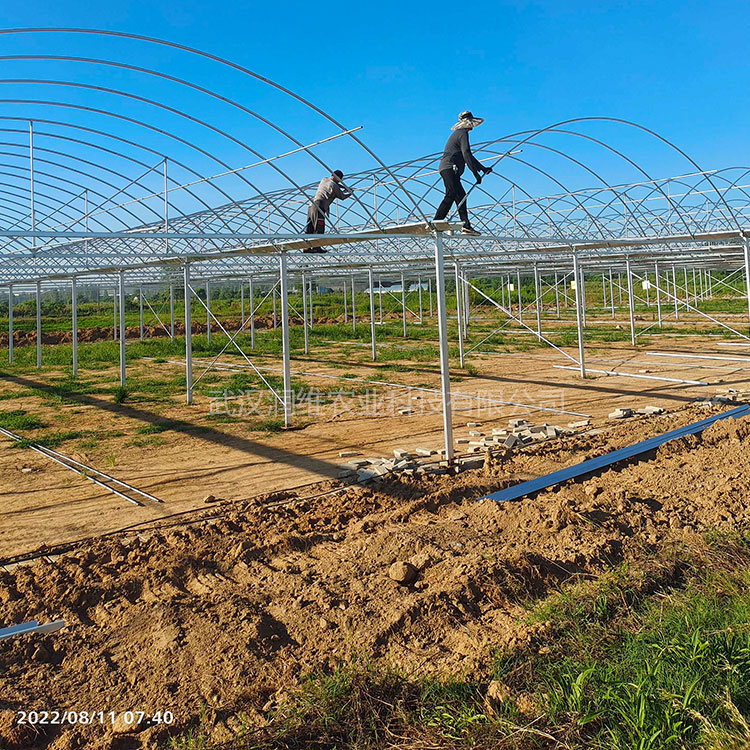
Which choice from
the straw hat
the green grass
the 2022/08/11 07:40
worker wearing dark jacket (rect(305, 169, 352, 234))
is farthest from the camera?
the green grass

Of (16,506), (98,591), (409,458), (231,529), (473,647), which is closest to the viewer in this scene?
(473,647)

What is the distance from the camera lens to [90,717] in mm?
3434

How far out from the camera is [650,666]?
334cm

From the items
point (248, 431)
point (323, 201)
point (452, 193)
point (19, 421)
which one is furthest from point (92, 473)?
point (452, 193)

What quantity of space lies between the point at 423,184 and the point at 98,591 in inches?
470

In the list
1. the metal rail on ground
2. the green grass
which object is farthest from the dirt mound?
the green grass

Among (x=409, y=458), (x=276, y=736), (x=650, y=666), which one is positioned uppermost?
(x=409, y=458)

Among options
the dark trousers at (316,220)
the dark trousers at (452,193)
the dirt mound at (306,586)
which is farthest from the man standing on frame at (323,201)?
the dirt mound at (306,586)

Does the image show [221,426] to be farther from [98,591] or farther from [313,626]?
Result: [313,626]

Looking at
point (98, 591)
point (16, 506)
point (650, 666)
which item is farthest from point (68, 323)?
point (650, 666)

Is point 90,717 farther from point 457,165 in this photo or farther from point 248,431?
point 457,165

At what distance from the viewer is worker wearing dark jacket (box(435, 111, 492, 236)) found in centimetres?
869

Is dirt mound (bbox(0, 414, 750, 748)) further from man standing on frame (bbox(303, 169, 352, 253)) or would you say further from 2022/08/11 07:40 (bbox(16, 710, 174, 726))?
man standing on frame (bbox(303, 169, 352, 253))

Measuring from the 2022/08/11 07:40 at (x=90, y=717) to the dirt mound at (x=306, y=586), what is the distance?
0.15 ft
